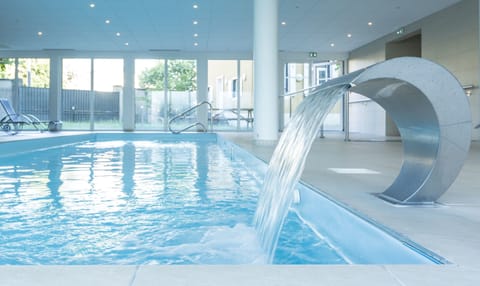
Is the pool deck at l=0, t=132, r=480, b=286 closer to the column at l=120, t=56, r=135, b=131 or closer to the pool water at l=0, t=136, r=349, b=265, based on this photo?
the pool water at l=0, t=136, r=349, b=265

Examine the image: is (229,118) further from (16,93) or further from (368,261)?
(368,261)

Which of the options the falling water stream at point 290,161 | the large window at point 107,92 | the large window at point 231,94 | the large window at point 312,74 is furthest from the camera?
the large window at point 312,74

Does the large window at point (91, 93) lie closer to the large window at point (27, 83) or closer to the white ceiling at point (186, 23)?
the large window at point (27, 83)

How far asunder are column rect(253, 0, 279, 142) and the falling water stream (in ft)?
16.0

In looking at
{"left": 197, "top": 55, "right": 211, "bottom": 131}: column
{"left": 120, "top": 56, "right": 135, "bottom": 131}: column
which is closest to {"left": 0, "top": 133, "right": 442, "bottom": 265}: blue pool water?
{"left": 197, "top": 55, "right": 211, "bottom": 131}: column

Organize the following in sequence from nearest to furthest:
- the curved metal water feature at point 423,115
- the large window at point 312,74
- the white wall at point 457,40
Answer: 1. the curved metal water feature at point 423,115
2. the white wall at point 457,40
3. the large window at point 312,74

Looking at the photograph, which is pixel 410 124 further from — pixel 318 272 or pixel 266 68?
pixel 266 68

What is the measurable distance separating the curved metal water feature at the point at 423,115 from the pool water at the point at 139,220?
1.98 ft

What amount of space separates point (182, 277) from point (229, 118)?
15.7 meters

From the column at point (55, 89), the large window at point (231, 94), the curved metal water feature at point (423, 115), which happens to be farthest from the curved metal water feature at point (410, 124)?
the column at point (55, 89)

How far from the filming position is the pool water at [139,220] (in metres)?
2.16

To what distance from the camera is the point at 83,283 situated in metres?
1.07

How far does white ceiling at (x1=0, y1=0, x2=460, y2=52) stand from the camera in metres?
9.84

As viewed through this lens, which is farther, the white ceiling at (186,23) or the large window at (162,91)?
the large window at (162,91)
